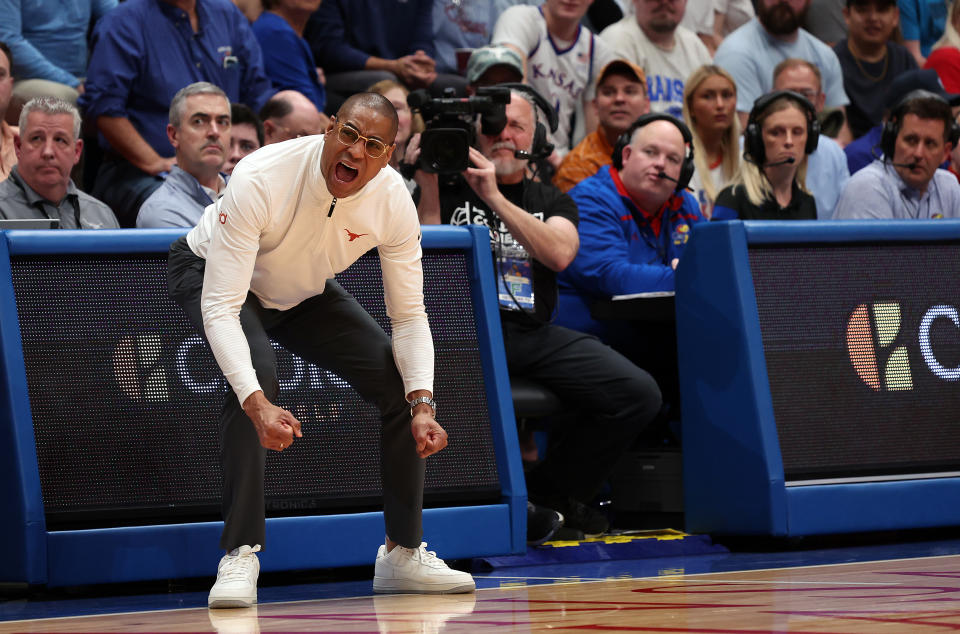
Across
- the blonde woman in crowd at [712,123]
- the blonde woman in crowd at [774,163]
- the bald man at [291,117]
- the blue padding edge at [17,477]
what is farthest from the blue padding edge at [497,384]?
the blonde woman in crowd at [712,123]

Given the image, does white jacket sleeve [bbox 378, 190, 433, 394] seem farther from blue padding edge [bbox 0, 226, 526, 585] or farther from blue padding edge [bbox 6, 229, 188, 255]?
blue padding edge [bbox 6, 229, 188, 255]

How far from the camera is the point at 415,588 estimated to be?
157 inches

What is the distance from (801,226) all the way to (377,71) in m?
3.37

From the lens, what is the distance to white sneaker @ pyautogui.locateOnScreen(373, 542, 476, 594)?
13.0 ft

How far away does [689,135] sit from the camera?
19.3 ft

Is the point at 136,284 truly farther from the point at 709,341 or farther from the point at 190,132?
the point at 709,341

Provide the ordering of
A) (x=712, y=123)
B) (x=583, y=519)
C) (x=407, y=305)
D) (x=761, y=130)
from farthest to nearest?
(x=712, y=123), (x=761, y=130), (x=583, y=519), (x=407, y=305)

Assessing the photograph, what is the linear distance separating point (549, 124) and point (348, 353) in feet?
6.55

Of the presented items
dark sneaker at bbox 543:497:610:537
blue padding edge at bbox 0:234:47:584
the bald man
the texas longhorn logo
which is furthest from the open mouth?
the bald man

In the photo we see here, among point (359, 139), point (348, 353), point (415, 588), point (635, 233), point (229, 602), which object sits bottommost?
point (415, 588)

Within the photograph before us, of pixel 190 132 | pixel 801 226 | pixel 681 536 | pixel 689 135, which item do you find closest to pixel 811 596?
pixel 681 536

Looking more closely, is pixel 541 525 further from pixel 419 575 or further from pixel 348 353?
pixel 348 353

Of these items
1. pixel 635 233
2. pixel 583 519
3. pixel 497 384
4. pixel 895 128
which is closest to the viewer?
pixel 497 384

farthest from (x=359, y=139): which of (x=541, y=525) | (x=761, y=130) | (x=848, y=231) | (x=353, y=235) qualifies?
(x=761, y=130)
